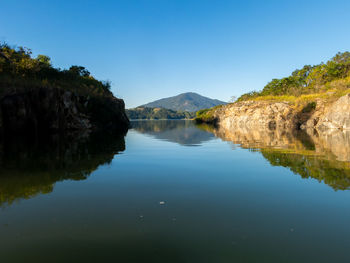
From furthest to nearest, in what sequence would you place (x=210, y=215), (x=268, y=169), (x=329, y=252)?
(x=268, y=169) → (x=210, y=215) → (x=329, y=252)

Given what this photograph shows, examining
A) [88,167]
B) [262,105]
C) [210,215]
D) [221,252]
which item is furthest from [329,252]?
[262,105]

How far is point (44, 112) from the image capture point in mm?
34719

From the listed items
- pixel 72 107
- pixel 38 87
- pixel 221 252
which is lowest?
pixel 221 252

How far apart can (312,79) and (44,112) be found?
9271 centimetres

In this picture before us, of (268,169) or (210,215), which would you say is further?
(268,169)

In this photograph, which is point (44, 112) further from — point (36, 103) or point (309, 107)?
point (309, 107)

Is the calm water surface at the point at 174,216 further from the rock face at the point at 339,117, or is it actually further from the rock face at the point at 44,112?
the rock face at the point at 339,117

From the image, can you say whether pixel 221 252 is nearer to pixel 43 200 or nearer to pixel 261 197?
pixel 261 197

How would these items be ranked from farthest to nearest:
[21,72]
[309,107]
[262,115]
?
[262,115]
[309,107]
[21,72]

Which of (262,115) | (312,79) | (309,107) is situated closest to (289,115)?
(309,107)

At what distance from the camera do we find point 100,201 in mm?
6320

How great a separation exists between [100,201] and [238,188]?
14.3ft


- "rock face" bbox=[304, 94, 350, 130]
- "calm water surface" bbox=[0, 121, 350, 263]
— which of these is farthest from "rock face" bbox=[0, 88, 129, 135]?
"rock face" bbox=[304, 94, 350, 130]

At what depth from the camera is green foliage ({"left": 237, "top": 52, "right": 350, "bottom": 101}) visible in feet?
250
